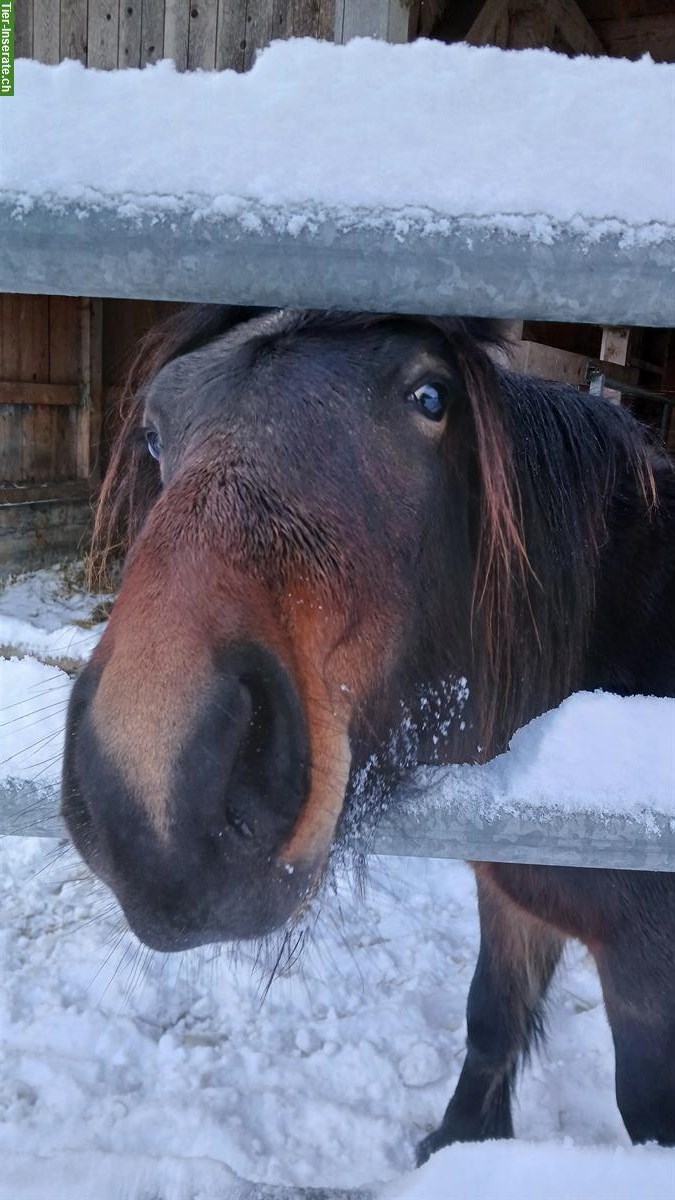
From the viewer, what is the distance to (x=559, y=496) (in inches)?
54.5

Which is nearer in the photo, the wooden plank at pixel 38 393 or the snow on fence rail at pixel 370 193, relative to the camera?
the snow on fence rail at pixel 370 193

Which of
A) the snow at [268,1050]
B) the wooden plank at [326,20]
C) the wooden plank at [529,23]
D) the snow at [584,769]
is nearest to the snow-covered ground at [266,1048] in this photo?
the snow at [268,1050]

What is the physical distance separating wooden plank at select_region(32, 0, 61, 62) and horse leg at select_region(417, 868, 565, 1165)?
469 cm

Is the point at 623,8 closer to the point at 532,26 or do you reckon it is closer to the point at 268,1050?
the point at 532,26

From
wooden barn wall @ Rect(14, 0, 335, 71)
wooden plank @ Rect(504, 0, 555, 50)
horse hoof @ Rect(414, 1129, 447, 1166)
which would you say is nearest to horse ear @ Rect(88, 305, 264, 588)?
horse hoof @ Rect(414, 1129, 447, 1166)

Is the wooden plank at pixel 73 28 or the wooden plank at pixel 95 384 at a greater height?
the wooden plank at pixel 73 28

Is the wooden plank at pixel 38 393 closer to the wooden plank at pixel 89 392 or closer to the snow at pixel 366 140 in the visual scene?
the wooden plank at pixel 89 392

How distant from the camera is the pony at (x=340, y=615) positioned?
71 centimetres

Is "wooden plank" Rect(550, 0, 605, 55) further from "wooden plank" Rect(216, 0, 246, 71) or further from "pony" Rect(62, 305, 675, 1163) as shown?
"pony" Rect(62, 305, 675, 1163)

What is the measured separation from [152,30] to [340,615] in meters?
4.37

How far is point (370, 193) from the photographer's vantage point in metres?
0.65

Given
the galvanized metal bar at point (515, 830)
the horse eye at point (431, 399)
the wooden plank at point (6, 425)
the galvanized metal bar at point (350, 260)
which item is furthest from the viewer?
the wooden plank at point (6, 425)

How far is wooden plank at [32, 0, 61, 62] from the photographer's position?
13.4ft

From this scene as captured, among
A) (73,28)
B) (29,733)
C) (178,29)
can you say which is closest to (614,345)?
(178,29)
